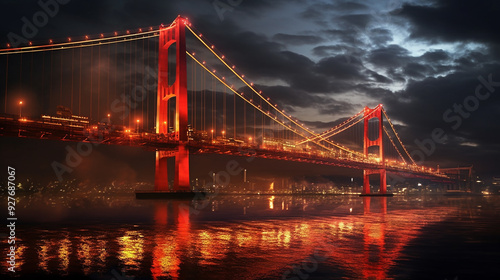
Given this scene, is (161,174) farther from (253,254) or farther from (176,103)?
(253,254)

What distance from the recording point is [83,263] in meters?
10.0

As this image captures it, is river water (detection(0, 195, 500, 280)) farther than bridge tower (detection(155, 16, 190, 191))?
No

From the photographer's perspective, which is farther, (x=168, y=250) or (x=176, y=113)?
(x=176, y=113)

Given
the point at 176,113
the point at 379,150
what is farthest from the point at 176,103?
the point at 379,150

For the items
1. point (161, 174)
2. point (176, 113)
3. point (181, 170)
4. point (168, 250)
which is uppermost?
point (176, 113)

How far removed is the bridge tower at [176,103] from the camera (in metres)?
50.7

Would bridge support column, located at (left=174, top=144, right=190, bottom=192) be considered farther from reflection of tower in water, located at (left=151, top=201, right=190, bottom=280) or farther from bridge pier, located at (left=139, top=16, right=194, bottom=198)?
reflection of tower in water, located at (left=151, top=201, right=190, bottom=280)

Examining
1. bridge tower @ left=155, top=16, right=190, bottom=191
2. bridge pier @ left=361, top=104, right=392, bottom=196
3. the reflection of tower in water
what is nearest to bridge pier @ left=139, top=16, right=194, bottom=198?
bridge tower @ left=155, top=16, right=190, bottom=191

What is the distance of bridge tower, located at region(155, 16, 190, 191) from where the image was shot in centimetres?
5072

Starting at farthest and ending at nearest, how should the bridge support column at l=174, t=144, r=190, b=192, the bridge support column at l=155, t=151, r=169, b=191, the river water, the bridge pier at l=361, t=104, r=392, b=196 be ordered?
the bridge pier at l=361, t=104, r=392, b=196 < the bridge support column at l=155, t=151, r=169, b=191 < the bridge support column at l=174, t=144, r=190, b=192 < the river water

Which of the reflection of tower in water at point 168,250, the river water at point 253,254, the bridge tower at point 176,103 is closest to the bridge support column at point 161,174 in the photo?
the bridge tower at point 176,103

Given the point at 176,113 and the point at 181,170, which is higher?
the point at 176,113

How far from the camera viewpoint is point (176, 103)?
1997 inches

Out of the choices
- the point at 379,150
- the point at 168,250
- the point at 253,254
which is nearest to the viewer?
the point at 253,254
